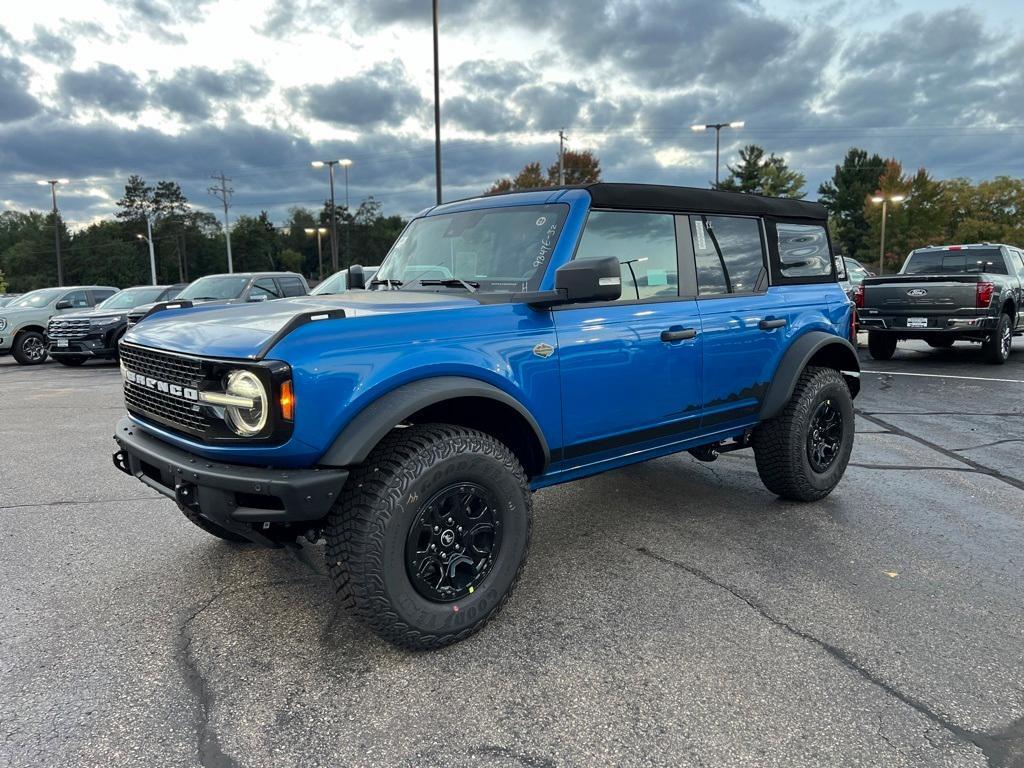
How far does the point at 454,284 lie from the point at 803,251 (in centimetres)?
257

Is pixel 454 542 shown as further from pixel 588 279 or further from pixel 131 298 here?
pixel 131 298

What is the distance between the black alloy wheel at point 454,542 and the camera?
2.73m

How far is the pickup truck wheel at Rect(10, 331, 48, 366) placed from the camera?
50.2ft

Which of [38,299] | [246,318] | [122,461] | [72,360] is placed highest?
[38,299]

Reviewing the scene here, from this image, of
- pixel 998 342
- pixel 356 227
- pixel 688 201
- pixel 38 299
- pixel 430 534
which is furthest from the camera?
pixel 356 227

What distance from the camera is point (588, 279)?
287 cm

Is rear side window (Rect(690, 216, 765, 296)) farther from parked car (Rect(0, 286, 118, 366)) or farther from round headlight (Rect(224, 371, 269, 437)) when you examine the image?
parked car (Rect(0, 286, 118, 366))

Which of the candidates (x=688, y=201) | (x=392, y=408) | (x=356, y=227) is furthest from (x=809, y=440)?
(x=356, y=227)

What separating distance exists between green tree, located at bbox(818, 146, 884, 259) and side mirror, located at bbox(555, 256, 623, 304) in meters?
83.6

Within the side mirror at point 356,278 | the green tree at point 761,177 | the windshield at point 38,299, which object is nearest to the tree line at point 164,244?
the green tree at point 761,177

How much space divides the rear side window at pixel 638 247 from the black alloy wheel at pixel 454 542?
1312 mm

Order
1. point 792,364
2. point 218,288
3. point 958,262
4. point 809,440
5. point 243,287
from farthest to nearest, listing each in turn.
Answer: point 218,288 < point 243,287 < point 958,262 < point 809,440 < point 792,364

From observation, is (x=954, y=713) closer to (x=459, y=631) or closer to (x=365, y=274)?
(x=459, y=631)

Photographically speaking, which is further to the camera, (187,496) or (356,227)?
(356,227)
